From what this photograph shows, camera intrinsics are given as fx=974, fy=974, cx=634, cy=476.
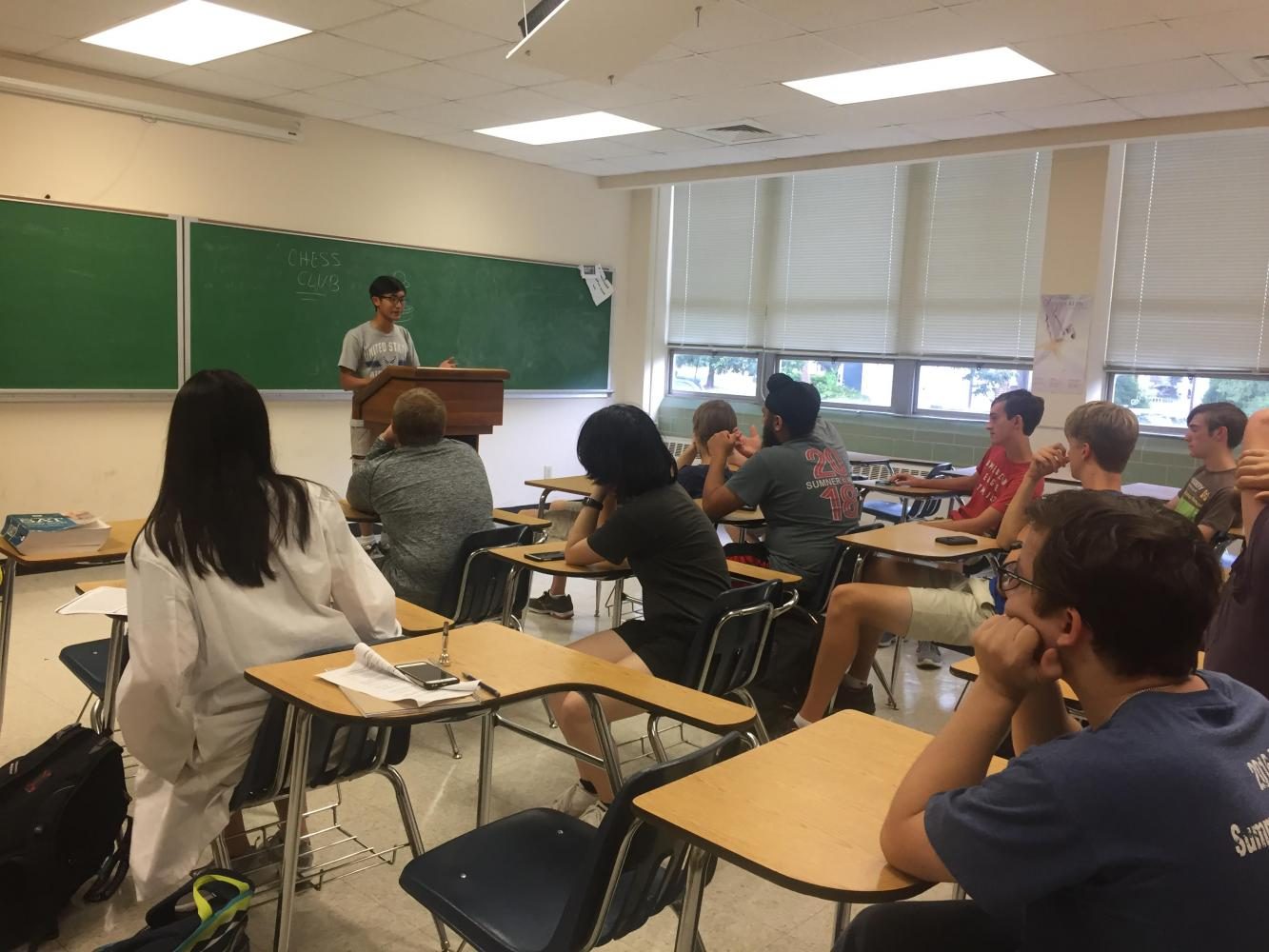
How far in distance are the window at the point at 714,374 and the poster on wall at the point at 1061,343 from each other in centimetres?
252

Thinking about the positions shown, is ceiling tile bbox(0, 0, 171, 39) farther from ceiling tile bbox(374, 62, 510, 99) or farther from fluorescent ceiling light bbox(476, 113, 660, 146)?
fluorescent ceiling light bbox(476, 113, 660, 146)

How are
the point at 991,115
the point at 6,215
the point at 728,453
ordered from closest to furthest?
the point at 728,453 < the point at 6,215 < the point at 991,115

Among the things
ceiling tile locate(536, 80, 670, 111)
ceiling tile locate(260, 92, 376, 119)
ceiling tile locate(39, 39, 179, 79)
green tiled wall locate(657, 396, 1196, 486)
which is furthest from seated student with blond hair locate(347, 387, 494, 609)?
green tiled wall locate(657, 396, 1196, 486)

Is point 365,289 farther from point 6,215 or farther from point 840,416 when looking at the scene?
point 840,416

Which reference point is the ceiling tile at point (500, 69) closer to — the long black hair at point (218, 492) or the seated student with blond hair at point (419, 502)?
the seated student with blond hair at point (419, 502)

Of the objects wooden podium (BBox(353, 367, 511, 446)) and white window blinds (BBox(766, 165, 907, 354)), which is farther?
white window blinds (BBox(766, 165, 907, 354))

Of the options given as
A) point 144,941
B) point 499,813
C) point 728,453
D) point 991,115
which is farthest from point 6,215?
point 991,115

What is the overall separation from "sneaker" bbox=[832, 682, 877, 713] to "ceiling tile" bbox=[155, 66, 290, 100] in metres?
4.63

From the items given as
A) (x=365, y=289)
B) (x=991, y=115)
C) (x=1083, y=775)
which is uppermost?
(x=991, y=115)

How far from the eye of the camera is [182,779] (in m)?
2.05

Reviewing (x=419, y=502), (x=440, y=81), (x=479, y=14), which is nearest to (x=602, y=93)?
(x=440, y=81)

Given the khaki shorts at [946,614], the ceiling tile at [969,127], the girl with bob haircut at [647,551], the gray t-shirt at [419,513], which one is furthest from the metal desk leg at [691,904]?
the ceiling tile at [969,127]

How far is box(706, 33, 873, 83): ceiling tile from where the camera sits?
455 centimetres

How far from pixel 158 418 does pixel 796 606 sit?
4.39 metres
